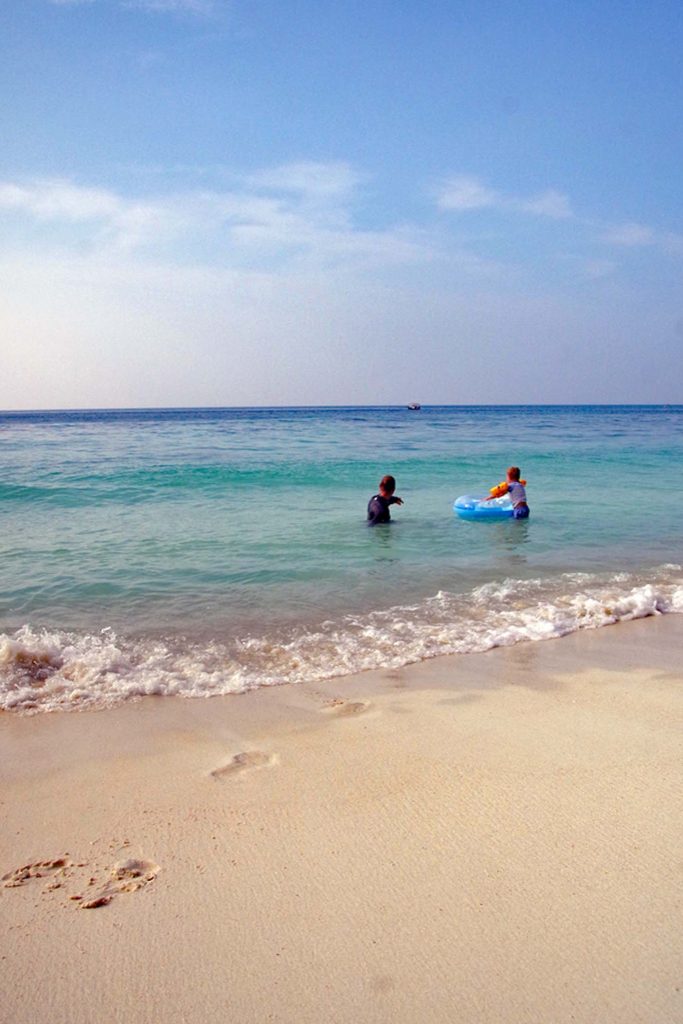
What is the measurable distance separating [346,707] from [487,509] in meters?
8.20

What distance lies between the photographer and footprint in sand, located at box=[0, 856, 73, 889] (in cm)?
287

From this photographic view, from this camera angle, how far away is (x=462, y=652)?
19.2ft

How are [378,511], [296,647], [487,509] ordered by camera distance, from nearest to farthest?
1. [296,647]
2. [378,511]
3. [487,509]

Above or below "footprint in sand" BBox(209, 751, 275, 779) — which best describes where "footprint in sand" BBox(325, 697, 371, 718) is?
above

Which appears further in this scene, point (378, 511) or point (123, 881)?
point (378, 511)

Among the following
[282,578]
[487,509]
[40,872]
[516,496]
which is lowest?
[40,872]

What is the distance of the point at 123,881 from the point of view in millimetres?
2869

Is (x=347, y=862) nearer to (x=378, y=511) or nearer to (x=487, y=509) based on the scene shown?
(x=378, y=511)

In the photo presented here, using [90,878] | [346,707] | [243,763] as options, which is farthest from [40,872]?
[346,707]

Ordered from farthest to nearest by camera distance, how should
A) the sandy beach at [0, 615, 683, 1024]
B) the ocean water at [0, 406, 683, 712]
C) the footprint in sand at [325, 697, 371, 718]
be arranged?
the ocean water at [0, 406, 683, 712] → the footprint in sand at [325, 697, 371, 718] → the sandy beach at [0, 615, 683, 1024]

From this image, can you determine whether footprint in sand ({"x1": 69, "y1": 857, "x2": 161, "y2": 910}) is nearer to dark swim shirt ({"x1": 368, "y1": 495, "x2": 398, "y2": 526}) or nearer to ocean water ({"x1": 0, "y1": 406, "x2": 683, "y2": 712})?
ocean water ({"x1": 0, "y1": 406, "x2": 683, "y2": 712})

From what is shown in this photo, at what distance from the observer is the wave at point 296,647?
513 cm

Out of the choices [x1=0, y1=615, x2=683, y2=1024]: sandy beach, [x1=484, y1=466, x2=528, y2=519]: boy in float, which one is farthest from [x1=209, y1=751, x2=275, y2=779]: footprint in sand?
[x1=484, y1=466, x2=528, y2=519]: boy in float

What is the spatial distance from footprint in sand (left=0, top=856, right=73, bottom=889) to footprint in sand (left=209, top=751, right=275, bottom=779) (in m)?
0.93
